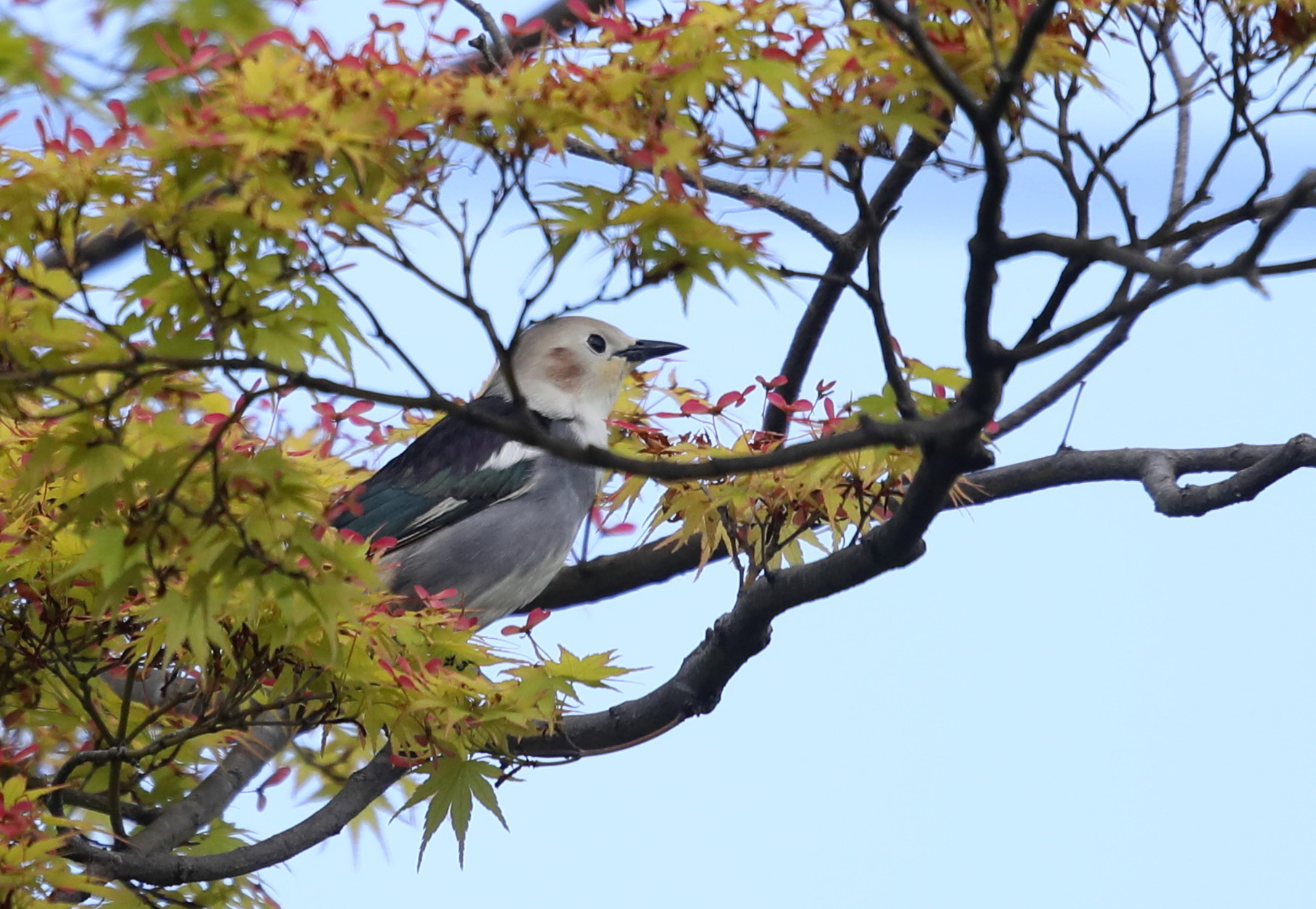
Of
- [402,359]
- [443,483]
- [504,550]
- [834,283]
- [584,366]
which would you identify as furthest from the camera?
[584,366]

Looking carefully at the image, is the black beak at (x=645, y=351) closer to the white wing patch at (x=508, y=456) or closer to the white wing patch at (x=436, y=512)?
the white wing patch at (x=508, y=456)

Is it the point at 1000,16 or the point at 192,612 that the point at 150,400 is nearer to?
the point at 192,612

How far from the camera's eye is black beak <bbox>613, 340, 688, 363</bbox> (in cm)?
614

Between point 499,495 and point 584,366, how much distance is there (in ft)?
2.32

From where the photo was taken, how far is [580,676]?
378 centimetres

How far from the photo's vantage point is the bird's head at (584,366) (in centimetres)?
Result: 617

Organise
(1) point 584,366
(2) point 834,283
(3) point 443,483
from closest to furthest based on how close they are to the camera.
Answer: (2) point 834,283 < (3) point 443,483 < (1) point 584,366

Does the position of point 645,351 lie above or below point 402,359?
above

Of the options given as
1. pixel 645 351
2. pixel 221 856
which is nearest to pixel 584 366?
pixel 645 351

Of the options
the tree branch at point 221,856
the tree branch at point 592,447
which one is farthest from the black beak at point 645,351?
the tree branch at point 592,447

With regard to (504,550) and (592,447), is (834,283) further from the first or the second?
(592,447)

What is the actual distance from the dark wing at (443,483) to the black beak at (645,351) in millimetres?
561

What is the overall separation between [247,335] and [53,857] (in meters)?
1.48

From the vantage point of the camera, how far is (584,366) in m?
6.20
